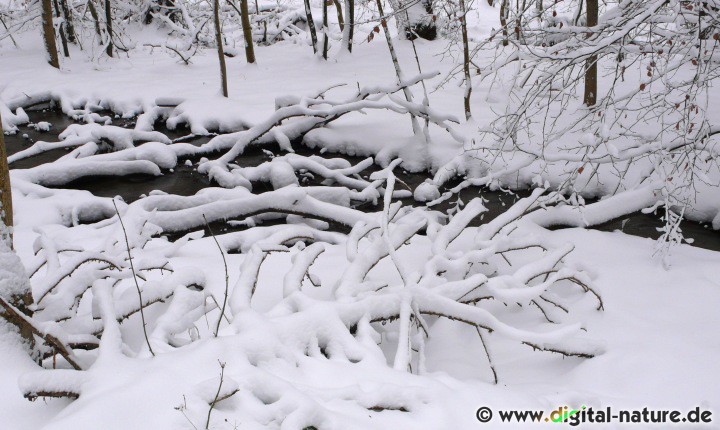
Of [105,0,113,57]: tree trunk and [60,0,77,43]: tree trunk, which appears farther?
[60,0,77,43]: tree trunk

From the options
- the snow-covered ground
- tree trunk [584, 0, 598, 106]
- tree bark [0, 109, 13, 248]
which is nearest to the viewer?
the snow-covered ground

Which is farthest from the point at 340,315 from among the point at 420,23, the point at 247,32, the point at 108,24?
the point at 108,24

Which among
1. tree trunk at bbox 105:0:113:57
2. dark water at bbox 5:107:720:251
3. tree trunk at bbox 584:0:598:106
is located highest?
tree trunk at bbox 105:0:113:57

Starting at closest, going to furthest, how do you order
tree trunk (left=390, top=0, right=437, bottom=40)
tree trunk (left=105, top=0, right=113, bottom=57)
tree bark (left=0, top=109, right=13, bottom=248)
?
tree bark (left=0, top=109, right=13, bottom=248) < tree trunk (left=390, top=0, right=437, bottom=40) < tree trunk (left=105, top=0, right=113, bottom=57)

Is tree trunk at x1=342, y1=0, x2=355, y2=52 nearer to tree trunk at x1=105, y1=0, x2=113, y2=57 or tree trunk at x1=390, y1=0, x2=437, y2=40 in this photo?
tree trunk at x1=390, y1=0, x2=437, y2=40

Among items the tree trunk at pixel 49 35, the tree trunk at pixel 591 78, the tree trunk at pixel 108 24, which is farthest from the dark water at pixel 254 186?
the tree trunk at pixel 108 24

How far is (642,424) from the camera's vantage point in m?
2.40

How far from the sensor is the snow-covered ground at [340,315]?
6.87 feet

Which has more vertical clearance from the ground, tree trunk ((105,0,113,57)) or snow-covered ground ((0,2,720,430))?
tree trunk ((105,0,113,57))

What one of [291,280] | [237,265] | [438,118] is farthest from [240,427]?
[438,118]

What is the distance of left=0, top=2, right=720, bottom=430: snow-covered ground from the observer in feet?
6.87

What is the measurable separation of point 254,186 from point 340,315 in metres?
4.57

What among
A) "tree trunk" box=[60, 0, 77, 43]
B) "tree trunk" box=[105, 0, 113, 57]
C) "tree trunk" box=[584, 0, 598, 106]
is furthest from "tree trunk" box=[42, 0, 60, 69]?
"tree trunk" box=[584, 0, 598, 106]

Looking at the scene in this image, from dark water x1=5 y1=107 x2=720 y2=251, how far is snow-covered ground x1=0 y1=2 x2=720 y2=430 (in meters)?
0.21
